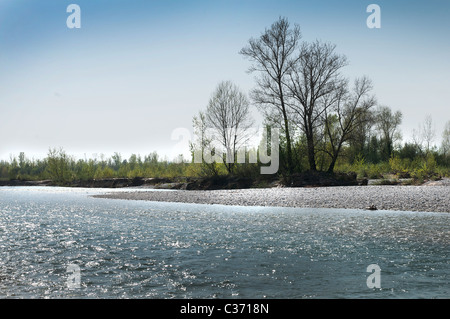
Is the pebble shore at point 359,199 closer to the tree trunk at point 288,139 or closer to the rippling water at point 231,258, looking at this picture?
the rippling water at point 231,258

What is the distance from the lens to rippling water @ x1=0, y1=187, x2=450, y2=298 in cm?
459

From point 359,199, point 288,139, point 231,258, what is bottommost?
point 231,258

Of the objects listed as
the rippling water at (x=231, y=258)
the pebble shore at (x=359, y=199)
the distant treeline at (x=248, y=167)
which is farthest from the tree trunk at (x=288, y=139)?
the rippling water at (x=231, y=258)

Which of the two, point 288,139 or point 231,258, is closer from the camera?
point 231,258

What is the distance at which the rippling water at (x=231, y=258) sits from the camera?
15.0 ft

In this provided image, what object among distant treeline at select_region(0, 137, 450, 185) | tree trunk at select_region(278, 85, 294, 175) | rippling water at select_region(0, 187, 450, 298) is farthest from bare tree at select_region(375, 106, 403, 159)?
rippling water at select_region(0, 187, 450, 298)

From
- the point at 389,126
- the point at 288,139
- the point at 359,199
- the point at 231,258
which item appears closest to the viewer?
the point at 231,258

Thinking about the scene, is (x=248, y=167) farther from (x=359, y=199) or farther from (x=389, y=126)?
(x=389, y=126)

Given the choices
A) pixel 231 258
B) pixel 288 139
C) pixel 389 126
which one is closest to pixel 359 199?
pixel 231 258

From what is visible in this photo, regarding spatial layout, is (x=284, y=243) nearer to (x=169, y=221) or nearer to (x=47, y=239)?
(x=169, y=221)

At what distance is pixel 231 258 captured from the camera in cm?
628
